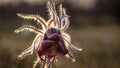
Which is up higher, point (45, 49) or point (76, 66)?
point (45, 49)

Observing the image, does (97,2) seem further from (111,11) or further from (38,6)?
(38,6)

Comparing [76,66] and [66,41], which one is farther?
[76,66]

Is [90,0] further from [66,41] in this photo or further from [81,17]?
[66,41]

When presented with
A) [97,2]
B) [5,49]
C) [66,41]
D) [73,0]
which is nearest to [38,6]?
[73,0]

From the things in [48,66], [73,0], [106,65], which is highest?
[48,66]

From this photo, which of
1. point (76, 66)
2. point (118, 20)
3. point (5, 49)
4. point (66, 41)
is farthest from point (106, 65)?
point (118, 20)

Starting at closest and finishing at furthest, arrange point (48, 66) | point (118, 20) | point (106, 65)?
point (48, 66) < point (106, 65) < point (118, 20)

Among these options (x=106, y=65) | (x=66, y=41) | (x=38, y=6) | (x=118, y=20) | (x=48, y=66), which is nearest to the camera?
(x=48, y=66)
